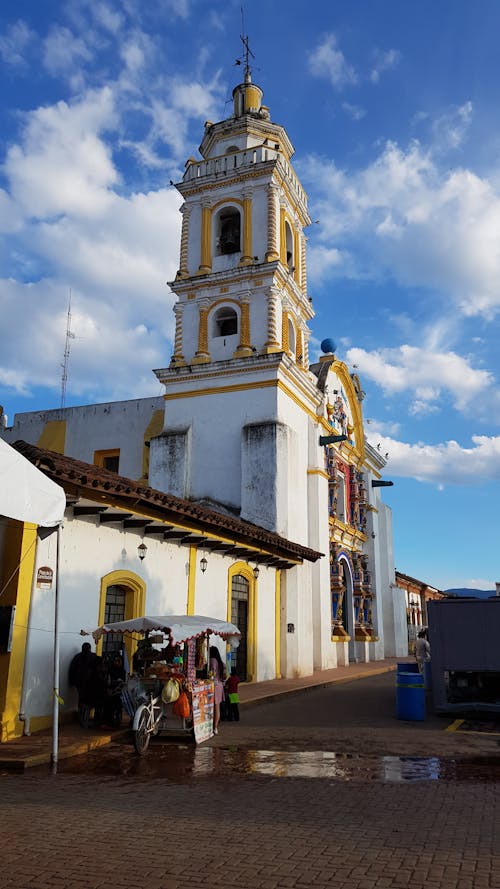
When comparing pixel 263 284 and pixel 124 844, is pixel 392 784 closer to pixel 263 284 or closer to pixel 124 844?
pixel 124 844

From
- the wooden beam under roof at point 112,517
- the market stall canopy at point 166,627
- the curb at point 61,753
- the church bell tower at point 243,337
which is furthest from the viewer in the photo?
the church bell tower at point 243,337

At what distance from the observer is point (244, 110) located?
1070 inches

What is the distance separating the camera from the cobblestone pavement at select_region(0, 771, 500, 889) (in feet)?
15.4

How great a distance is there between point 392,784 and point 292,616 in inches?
532

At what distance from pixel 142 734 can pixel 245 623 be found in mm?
9516

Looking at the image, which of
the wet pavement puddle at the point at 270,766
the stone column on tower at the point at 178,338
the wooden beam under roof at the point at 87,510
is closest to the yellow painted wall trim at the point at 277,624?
the stone column on tower at the point at 178,338

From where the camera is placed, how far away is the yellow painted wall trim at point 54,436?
28.0 m

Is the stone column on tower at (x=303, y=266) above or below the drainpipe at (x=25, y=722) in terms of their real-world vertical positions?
above

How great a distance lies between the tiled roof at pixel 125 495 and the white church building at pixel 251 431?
0.19 metres

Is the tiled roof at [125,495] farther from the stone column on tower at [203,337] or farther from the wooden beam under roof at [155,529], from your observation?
the stone column on tower at [203,337]

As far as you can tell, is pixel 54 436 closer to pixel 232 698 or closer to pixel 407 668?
pixel 232 698

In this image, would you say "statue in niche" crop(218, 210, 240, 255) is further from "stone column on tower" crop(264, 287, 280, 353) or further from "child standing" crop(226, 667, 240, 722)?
"child standing" crop(226, 667, 240, 722)

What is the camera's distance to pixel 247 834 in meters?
5.62

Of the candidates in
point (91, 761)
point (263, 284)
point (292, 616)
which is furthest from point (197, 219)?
point (91, 761)
